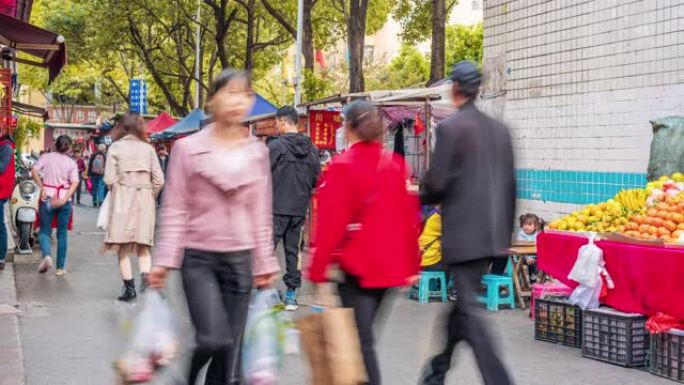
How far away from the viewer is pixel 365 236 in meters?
5.74

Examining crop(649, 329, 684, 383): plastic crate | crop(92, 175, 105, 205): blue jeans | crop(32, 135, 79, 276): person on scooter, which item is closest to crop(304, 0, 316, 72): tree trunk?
crop(92, 175, 105, 205): blue jeans

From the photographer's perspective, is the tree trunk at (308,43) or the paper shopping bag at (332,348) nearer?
the paper shopping bag at (332,348)

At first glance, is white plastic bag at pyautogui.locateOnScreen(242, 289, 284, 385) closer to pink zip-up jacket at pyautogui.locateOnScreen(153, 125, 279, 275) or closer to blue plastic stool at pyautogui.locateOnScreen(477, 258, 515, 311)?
pink zip-up jacket at pyautogui.locateOnScreen(153, 125, 279, 275)

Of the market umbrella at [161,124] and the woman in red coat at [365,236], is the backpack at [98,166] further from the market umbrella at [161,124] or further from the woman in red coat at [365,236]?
the woman in red coat at [365,236]

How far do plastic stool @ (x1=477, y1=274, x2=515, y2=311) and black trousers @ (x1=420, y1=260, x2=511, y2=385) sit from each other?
4999 millimetres

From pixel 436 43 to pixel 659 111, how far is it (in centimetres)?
990

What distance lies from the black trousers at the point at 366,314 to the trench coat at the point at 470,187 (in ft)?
1.58

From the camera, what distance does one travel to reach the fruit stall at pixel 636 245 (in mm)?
8039

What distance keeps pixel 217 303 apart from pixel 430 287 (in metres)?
6.72

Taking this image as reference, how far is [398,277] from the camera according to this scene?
579cm

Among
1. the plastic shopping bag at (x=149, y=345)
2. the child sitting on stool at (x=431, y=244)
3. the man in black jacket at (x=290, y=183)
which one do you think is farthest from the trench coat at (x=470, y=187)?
the child sitting on stool at (x=431, y=244)

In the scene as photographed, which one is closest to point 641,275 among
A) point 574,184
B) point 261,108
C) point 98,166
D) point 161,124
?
point 574,184

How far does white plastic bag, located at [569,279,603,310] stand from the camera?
8.74 m

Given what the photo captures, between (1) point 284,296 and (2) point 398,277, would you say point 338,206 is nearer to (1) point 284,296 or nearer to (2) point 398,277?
(2) point 398,277
